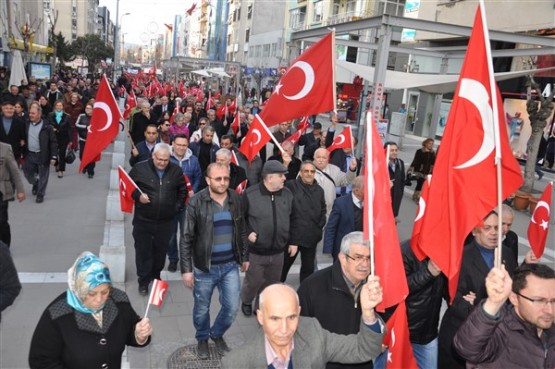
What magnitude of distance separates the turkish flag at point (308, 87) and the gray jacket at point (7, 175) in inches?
129

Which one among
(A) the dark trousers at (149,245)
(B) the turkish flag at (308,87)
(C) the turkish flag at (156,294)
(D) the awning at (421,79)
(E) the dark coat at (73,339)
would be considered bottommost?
(A) the dark trousers at (149,245)

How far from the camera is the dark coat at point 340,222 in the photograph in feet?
18.3

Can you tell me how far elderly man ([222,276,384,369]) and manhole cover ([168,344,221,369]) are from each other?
220cm

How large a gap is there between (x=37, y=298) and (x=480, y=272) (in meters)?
4.70

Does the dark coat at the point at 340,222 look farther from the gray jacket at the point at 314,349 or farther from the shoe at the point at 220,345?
the gray jacket at the point at 314,349

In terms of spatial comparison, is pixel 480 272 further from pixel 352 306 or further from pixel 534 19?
pixel 534 19

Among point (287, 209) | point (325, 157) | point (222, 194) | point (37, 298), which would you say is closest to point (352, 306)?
point (222, 194)

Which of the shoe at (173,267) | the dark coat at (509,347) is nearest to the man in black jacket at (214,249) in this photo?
the shoe at (173,267)

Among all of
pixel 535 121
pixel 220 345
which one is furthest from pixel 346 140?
pixel 535 121

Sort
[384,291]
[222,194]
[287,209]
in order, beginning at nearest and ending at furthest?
[384,291]
[222,194]
[287,209]

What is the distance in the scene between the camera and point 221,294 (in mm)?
4852

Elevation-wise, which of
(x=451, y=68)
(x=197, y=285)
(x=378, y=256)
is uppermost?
(x=451, y=68)

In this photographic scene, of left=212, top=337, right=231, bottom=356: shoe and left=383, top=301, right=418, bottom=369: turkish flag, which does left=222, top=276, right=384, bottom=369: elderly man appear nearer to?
left=383, top=301, right=418, bottom=369: turkish flag

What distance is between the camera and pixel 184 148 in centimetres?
675
